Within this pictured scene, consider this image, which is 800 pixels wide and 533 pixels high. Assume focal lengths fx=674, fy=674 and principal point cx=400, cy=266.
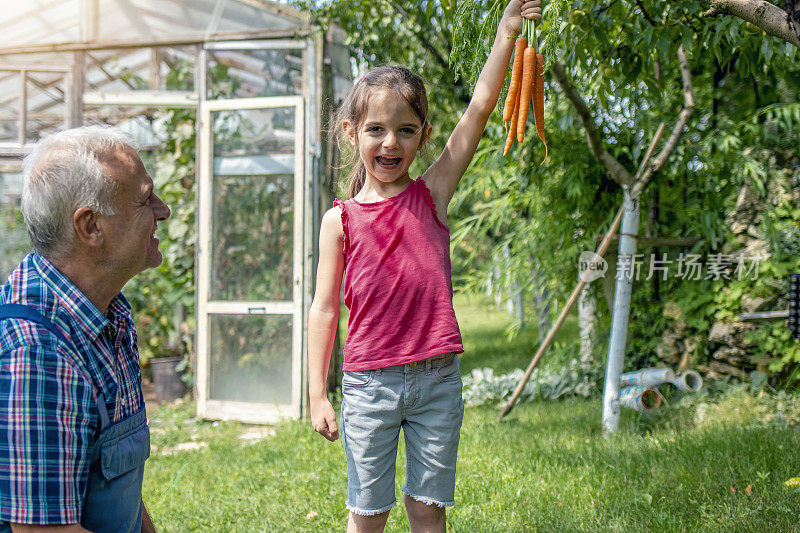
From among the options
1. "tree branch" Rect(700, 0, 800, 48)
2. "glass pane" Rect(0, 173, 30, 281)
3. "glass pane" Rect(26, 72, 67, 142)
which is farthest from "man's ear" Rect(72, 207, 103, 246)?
"glass pane" Rect(0, 173, 30, 281)

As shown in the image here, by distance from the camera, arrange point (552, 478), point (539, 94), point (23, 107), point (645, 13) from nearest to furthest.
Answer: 1. point (539, 94)
2. point (645, 13)
3. point (552, 478)
4. point (23, 107)

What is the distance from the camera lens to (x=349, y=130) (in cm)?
201

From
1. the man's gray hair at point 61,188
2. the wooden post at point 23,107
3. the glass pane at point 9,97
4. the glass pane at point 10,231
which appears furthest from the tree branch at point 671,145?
the glass pane at point 10,231

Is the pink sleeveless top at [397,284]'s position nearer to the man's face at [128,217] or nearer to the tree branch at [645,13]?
the man's face at [128,217]

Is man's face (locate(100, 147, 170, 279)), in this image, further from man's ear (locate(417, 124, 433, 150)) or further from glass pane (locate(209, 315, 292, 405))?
glass pane (locate(209, 315, 292, 405))

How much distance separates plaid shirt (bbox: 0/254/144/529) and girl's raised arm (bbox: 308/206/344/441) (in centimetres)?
71

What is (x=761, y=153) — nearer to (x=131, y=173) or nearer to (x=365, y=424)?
(x=365, y=424)

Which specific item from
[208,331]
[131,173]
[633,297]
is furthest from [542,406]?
[131,173]

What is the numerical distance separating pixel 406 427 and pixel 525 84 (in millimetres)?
1070

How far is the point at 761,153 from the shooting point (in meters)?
4.97

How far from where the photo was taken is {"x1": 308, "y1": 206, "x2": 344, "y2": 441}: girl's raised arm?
192cm

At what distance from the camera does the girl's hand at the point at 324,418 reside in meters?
1.90

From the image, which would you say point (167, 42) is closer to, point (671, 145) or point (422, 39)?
point (422, 39)

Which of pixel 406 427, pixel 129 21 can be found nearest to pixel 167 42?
pixel 129 21
